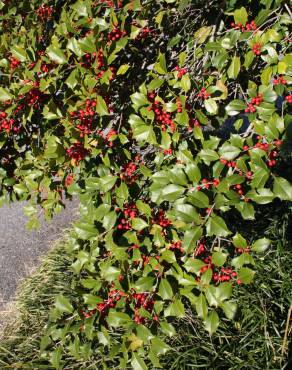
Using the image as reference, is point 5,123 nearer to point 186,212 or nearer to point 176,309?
point 186,212

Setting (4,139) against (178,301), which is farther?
(4,139)

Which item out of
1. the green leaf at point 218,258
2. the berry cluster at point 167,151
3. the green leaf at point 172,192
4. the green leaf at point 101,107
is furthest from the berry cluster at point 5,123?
the green leaf at point 218,258

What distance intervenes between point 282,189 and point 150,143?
52cm

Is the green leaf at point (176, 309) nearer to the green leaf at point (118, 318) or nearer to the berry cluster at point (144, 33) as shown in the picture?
the green leaf at point (118, 318)

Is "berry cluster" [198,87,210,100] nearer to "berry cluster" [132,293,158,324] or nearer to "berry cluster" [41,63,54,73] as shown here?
"berry cluster" [41,63,54,73]

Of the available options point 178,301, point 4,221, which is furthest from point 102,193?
point 4,221

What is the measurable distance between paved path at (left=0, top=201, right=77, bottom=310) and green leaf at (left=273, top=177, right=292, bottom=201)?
3.58 metres

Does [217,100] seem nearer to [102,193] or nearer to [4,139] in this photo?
[102,193]

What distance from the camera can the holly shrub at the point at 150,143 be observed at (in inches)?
55.7

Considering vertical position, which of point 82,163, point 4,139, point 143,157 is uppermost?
point 4,139

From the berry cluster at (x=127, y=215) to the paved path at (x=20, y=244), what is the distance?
3.00m

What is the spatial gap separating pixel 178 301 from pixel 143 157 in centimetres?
81

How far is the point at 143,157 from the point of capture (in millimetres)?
2117

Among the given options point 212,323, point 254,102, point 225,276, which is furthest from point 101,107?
point 212,323
